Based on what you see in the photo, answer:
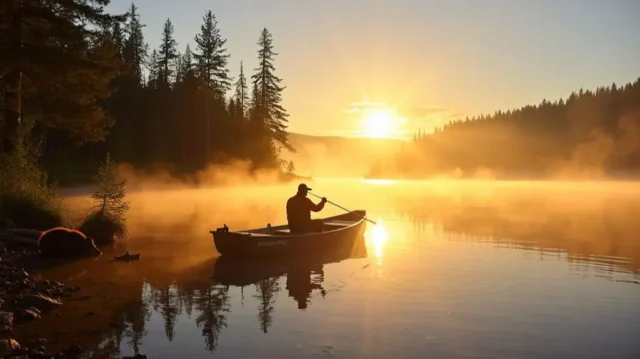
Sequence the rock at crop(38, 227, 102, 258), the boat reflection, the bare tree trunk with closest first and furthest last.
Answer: the boat reflection, the rock at crop(38, 227, 102, 258), the bare tree trunk

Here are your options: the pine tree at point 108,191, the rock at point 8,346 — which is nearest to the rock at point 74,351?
the rock at point 8,346

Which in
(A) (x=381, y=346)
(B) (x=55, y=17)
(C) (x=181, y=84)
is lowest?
(A) (x=381, y=346)

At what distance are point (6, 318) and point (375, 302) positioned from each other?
6705 mm

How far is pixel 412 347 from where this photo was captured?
8.66 m

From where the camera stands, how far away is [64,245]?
15.6 meters

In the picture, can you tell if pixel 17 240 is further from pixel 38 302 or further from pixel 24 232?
pixel 38 302

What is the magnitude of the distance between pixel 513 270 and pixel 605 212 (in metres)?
24.0

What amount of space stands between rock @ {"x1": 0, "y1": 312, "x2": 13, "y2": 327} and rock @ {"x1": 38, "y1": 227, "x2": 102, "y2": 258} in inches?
267

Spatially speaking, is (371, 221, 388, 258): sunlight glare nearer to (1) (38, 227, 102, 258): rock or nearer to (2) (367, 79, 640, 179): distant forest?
(1) (38, 227, 102, 258): rock

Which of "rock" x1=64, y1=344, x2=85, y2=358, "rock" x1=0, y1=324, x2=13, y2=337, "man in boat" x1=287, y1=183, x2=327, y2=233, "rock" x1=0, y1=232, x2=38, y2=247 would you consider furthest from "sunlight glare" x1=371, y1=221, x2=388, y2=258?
"rock" x1=0, y1=324, x2=13, y2=337

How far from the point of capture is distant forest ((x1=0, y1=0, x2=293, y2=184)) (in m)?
18.7

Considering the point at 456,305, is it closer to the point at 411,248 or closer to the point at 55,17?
the point at 411,248

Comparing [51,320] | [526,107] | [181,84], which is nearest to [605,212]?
[51,320]

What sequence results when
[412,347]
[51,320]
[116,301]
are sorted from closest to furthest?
[412,347] < [51,320] < [116,301]
